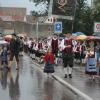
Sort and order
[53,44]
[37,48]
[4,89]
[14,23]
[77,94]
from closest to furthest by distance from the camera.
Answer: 1. [77,94]
2. [4,89]
3. [53,44]
4. [37,48]
5. [14,23]

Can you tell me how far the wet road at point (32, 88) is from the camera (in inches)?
608

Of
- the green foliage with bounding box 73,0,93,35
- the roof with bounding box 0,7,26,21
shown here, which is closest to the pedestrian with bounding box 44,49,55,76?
the green foliage with bounding box 73,0,93,35

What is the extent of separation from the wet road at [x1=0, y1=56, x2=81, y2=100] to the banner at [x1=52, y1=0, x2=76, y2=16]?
1238 centimetres

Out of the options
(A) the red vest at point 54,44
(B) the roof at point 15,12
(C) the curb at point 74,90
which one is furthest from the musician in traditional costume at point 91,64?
(B) the roof at point 15,12

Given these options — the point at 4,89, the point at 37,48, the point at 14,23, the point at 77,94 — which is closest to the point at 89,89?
the point at 77,94

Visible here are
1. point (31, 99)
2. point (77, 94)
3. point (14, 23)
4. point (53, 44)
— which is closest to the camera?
point (31, 99)

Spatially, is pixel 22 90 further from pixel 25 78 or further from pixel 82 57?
pixel 82 57

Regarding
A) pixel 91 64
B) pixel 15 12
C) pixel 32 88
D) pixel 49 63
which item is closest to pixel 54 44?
pixel 49 63

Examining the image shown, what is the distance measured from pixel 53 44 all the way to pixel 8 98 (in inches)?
508

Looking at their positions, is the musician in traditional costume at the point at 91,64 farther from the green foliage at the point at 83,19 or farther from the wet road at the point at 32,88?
the green foliage at the point at 83,19

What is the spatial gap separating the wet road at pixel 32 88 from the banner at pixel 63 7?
12.4 meters

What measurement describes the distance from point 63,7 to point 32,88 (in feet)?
58.8

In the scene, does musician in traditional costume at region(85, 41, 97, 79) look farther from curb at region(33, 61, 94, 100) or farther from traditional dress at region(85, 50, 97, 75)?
curb at region(33, 61, 94, 100)

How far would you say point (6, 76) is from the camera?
Result: 22250 millimetres
